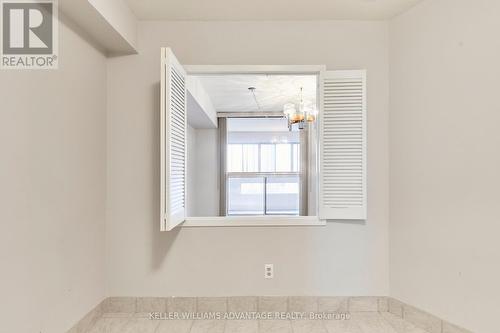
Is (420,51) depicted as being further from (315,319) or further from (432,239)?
(315,319)

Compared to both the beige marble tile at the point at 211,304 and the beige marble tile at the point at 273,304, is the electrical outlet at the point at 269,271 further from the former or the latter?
the beige marble tile at the point at 211,304

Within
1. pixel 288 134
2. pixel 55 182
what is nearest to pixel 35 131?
pixel 55 182

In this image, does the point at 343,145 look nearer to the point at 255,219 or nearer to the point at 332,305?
the point at 255,219

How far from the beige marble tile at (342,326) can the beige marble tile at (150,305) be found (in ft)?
4.28

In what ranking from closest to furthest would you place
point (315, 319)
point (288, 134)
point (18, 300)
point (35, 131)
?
point (18, 300) < point (35, 131) < point (315, 319) < point (288, 134)

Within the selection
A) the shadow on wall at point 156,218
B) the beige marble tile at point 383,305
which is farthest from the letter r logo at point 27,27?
the beige marble tile at point 383,305

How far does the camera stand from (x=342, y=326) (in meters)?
2.35

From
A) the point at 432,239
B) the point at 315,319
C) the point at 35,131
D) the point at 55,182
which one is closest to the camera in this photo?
the point at 35,131

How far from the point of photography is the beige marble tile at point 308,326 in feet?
7.49

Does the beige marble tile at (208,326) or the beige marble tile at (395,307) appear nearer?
the beige marble tile at (208,326)

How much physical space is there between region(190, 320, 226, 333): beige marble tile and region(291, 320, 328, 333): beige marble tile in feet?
1.79

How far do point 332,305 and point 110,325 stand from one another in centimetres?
175

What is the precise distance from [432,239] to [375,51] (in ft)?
5.08

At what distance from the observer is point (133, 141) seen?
2572 mm
